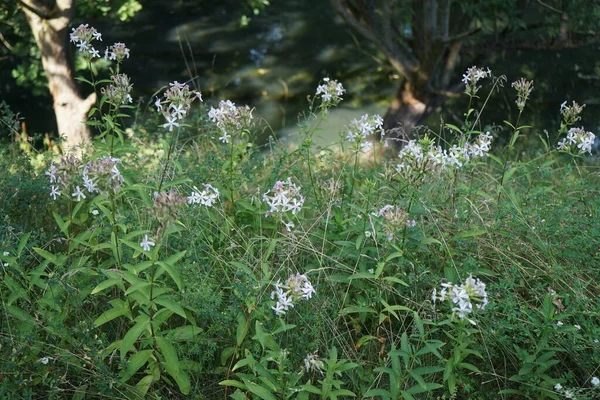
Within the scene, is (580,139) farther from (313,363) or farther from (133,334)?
(133,334)

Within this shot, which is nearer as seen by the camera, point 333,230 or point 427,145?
point 427,145

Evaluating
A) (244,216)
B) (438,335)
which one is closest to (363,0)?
(244,216)

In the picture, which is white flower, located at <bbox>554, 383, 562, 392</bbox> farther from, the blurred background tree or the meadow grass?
the blurred background tree

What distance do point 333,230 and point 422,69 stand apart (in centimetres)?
479

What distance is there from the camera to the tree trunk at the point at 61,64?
6891 mm

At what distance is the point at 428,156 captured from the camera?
3.09 m

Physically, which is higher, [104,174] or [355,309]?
[104,174]

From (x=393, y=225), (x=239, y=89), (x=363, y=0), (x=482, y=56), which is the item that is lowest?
(x=239, y=89)

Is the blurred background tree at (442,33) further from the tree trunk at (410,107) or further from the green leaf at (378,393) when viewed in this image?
the green leaf at (378,393)

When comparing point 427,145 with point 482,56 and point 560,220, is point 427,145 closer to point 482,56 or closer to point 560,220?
point 560,220

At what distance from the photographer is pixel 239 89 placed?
463 inches

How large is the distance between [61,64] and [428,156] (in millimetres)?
5132

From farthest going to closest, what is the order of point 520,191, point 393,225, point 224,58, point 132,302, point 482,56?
point 224,58 < point 482,56 < point 520,191 < point 132,302 < point 393,225

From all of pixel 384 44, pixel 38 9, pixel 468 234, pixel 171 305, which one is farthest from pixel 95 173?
pixel 384 44
